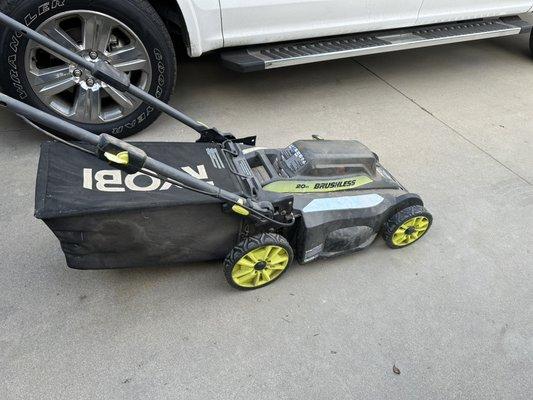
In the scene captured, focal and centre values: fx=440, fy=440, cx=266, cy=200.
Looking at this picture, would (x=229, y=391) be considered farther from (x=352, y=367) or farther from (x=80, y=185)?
(x=80, y=185)

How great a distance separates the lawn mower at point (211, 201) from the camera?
156 centimetres

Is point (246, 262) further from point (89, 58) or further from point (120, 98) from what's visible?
point (89, 58)

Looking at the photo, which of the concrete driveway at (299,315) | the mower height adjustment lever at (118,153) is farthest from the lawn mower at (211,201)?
the concrete driveway at (299,315)

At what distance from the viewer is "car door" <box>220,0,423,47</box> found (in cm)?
269

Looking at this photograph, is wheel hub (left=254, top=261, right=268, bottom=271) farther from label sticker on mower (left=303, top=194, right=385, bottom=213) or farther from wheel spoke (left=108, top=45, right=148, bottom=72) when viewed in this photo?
wheel spoke (left=108, top=45, right=148, bottom=72)

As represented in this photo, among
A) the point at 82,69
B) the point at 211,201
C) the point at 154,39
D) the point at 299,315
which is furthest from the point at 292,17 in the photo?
the point at 299,315

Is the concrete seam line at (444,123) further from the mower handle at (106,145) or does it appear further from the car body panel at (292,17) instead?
the mower handle at (106,145)

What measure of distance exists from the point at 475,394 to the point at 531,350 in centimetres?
38

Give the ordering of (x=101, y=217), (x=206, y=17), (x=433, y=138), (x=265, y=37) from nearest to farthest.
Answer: (x=101, y=217) < (x=206, y=17) < (x=265, y=37) < (x=433, y=138)

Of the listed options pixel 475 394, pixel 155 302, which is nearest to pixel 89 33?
pixel 155 302

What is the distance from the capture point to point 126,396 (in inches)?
63.9

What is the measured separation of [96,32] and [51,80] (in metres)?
Answer: 0.38

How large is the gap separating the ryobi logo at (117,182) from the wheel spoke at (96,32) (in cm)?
109

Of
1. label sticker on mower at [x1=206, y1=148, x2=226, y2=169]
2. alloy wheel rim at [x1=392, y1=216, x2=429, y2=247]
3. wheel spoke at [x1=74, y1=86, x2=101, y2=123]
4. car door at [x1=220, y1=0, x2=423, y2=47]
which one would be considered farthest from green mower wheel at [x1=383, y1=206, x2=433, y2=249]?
wheel spoke at [x1=74, y1=86, x2=101, y2=123]
